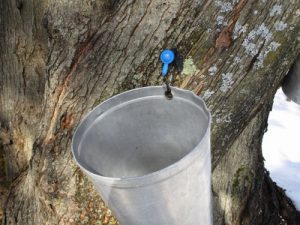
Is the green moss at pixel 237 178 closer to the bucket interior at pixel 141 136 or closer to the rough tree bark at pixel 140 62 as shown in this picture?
the rough tree bark at pixel 140 62

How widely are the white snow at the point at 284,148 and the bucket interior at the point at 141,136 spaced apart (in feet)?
5.10

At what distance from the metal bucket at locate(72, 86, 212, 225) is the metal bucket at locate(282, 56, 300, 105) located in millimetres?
669

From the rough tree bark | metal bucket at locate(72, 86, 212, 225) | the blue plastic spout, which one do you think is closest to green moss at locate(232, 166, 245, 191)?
the rough tree bark

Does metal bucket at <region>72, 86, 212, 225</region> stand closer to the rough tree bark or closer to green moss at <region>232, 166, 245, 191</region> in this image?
the rough tree bark

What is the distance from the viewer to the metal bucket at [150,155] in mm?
1179

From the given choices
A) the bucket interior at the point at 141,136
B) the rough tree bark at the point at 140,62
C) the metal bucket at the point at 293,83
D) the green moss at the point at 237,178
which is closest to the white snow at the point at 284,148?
the green moss at the point at 237,178

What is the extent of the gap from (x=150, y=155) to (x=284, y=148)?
2.29 meters

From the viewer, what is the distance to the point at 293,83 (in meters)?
2.02

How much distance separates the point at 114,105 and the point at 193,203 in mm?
360

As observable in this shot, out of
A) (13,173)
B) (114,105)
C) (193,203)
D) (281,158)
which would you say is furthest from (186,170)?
(281,158)

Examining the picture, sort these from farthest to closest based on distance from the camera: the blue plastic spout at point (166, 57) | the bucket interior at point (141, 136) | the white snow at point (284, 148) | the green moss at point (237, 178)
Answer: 1. the white snow at point (284, 148)
2. the green moss at point (237, 178)
3. the blue plastic spout at point (166, 57)
4. the bucket interior at point (141, 136)

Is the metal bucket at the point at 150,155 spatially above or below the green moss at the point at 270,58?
below

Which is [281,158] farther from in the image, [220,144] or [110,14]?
[110,14]

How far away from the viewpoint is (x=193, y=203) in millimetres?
1321
